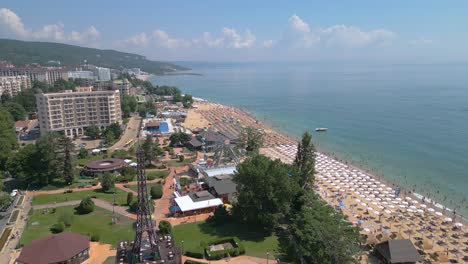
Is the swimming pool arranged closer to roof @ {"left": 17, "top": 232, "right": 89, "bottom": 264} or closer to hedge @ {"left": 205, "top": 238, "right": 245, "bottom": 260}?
roof @ {"left": 17, "top": 232, "right": 89, "bottom": 264}

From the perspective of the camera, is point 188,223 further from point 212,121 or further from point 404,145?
point 212,121

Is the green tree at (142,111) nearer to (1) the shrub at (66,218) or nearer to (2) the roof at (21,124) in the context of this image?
(2) the roof at (21,124)

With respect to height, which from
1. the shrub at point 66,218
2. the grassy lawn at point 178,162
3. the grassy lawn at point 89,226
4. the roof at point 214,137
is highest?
the roof at point 214,137

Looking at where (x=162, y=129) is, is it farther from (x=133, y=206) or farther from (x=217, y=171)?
(x=133, y=206)

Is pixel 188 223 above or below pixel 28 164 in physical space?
below

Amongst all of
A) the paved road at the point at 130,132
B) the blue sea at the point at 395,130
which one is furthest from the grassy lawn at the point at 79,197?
the blue sea at the point at 395,130

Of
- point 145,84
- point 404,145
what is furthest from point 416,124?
point 145,84
